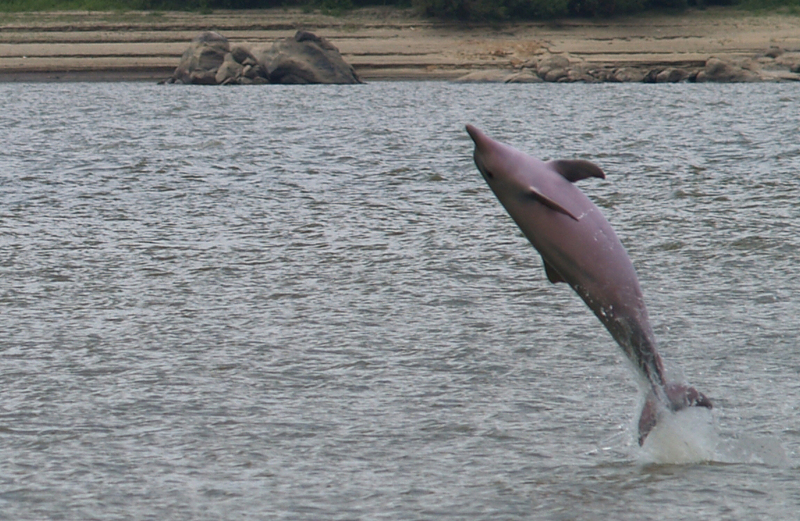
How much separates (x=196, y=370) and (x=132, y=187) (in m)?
11.6

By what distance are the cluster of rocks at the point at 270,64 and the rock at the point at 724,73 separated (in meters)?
19.9

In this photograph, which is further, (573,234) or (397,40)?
(397,40)

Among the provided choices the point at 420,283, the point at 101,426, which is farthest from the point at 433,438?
the point at 420,283

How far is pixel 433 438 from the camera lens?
22.3ft

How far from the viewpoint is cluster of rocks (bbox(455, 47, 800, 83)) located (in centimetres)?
6338

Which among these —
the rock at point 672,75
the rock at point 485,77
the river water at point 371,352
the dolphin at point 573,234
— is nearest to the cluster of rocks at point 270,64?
the rock at point 485,77

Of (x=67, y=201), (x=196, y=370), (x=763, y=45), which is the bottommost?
(x=196, y=370)

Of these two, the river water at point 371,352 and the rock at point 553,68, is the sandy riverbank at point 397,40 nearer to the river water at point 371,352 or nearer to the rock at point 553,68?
the rock at point 553,68

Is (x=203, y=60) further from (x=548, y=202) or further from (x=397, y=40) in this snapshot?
(x=548, y=202)

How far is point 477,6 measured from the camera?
75125 millimetres

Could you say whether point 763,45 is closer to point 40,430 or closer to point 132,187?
point 132,187

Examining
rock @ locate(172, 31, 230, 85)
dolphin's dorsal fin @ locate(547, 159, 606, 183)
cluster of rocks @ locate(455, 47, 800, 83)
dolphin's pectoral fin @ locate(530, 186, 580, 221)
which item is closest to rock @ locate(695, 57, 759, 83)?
cluster of rocks @ locate(455, 47, 800, 83)

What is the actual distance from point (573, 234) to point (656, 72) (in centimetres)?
6181

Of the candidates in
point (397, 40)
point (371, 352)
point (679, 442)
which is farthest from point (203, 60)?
point (679, 442)
